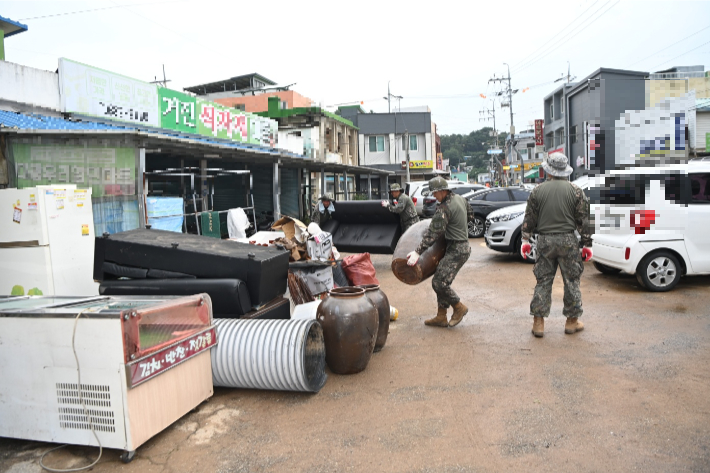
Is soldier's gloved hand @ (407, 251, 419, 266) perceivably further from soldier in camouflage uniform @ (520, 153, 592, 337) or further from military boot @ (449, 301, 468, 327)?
soldier in camouflage uniform @ (520, 153, 592, 337)

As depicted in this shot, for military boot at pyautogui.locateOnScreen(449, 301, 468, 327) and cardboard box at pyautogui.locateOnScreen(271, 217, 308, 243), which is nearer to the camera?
military boot at pyautogui.locateOnScreen(449, 301, 468, 327)

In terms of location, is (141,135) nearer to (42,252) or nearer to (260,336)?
(42,252)

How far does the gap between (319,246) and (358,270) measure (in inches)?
27.3

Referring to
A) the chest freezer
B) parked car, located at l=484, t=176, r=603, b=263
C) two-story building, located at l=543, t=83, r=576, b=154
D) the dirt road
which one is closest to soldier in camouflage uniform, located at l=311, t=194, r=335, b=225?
parked car, located at l=484, t=176, r=603, b=263

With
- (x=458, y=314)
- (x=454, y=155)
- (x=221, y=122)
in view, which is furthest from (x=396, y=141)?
(x=454, y=155)

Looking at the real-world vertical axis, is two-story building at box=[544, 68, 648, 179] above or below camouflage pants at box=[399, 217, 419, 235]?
above

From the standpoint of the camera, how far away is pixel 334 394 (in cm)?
415

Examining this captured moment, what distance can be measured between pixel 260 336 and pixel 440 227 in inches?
98.8

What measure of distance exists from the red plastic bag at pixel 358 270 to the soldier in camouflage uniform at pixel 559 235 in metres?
2.41

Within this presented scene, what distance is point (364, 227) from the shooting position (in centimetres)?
1048

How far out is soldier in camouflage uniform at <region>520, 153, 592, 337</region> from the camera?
5.35m

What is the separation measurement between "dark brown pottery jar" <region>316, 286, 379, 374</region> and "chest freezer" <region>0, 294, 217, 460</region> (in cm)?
131

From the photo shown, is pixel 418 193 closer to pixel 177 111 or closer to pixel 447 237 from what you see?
pixel 177 111

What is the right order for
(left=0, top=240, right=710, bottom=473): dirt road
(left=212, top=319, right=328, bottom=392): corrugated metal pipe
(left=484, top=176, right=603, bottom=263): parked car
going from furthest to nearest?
(left=484, top=176, right=603, bottom=263): parked car < (left=212, top=319, right=328, bottom=392): corrugated metal pipe < (left=0, top=240, right=710, bottom=473): dirt road
